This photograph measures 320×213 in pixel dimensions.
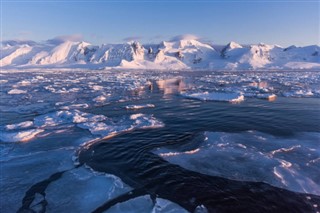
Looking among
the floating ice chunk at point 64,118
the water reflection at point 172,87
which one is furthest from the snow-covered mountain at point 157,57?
the floating ice chunk at point 64,118

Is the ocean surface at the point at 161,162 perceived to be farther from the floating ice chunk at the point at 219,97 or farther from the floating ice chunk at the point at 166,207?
the floating ice chunk at the point at 219,97

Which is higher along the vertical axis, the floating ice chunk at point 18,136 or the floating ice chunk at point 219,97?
the floating ice chunk at point 219,97

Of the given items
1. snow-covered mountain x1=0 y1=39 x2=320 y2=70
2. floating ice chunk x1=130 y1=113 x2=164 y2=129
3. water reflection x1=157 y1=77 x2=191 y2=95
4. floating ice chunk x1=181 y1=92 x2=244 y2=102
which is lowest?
floating ice chunk x1=130 y1=113 x2=164 y2=129

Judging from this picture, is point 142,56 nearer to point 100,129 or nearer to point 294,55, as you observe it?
point 294,55

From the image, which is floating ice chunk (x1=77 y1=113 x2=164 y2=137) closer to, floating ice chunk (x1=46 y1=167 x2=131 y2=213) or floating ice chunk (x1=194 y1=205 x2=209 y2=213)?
floating ice chunk (x1=46 y1=167 x2=131 y2=213)

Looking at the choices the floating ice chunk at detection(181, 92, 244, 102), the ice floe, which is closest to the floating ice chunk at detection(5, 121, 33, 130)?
the ice floe

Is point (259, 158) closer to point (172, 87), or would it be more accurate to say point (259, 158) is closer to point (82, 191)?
point (82, 191)
